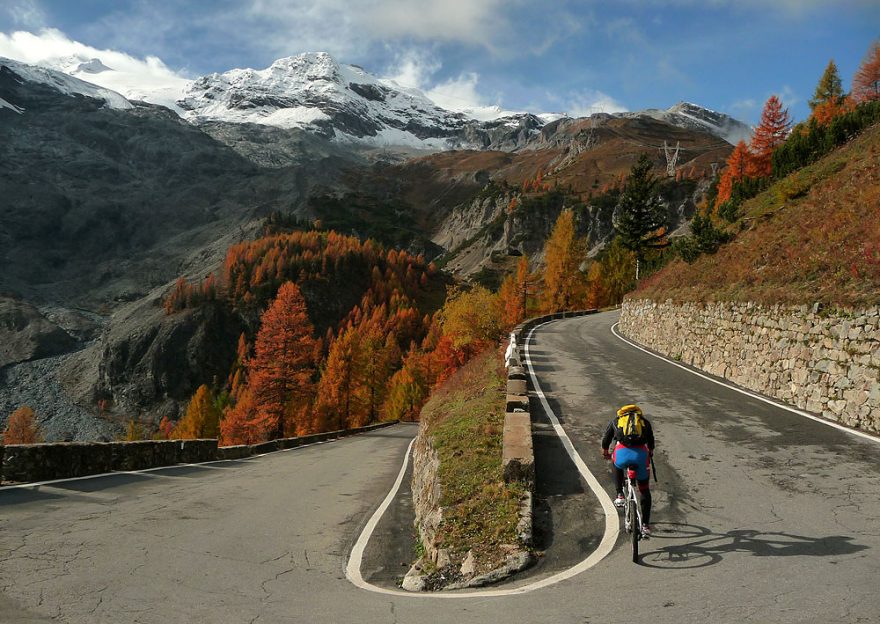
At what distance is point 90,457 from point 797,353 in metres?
18.0

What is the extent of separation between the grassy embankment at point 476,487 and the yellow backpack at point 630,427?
171 centimetres

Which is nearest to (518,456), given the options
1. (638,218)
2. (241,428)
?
(638,218)

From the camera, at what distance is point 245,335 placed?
134125 mm

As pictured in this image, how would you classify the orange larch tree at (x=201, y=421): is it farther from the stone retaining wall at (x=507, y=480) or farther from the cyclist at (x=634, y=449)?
the cyclist at (x=634, y=449)

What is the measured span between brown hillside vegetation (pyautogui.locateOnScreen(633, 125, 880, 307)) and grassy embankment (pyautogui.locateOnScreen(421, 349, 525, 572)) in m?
8.93

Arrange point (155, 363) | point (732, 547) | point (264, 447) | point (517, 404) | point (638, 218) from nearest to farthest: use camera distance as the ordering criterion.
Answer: point (732, 547) < point (517, 404) < point (264, 447) < point (638, 218) < point (155, 363)

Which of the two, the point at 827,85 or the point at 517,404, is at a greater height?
the point at 827,85

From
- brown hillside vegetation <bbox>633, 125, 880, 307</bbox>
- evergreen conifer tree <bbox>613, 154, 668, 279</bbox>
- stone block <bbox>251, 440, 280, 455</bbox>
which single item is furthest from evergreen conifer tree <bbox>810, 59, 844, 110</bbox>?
stone block <bbox>251, 440, 280, 455</bbox>

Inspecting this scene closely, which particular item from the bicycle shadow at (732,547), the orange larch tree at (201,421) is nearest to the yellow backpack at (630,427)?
the bicycle shadow at (732,547)

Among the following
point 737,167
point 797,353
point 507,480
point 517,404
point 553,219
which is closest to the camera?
point 507,480

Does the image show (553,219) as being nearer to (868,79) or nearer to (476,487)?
(868,79)

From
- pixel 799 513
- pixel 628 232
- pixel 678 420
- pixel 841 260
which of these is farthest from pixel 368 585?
pixel 628 232

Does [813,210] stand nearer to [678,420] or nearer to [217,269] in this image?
[678,420]

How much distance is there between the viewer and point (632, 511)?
5.97 meters
